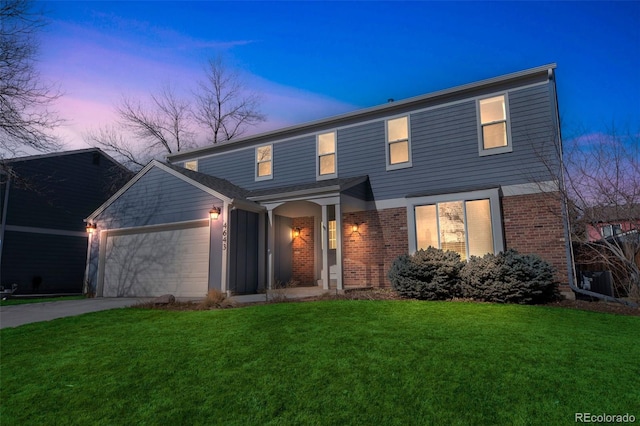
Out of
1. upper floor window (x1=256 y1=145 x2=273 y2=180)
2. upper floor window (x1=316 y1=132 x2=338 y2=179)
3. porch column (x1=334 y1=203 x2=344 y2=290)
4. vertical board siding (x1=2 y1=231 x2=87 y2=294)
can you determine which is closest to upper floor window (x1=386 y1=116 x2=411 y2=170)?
upper floor window (x1=316 y1=132 x2=338 y2=179)

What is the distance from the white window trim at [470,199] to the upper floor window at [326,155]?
342cm

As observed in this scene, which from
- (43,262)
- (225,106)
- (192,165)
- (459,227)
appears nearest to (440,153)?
(459,227)

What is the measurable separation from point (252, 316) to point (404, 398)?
4.20 metres

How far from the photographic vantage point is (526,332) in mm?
5520

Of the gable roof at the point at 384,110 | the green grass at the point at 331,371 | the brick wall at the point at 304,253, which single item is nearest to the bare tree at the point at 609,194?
the gable roof at the point at 384,110

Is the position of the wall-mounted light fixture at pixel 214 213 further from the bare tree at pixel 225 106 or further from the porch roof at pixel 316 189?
the bare tree at pixel 225 106

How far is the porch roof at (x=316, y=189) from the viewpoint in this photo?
37.3 ft

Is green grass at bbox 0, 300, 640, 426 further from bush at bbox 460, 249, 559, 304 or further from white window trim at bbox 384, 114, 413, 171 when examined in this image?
white window trim at bbox 384, 114, 413, 171

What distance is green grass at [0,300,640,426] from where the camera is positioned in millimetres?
3365

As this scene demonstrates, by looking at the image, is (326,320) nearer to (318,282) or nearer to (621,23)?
(318,282)

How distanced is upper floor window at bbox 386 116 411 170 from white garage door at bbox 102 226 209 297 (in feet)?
22.0

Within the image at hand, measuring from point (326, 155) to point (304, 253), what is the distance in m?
3.87

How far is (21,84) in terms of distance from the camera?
509 inches

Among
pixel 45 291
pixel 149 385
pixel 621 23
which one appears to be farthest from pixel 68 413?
pixel 45 291
